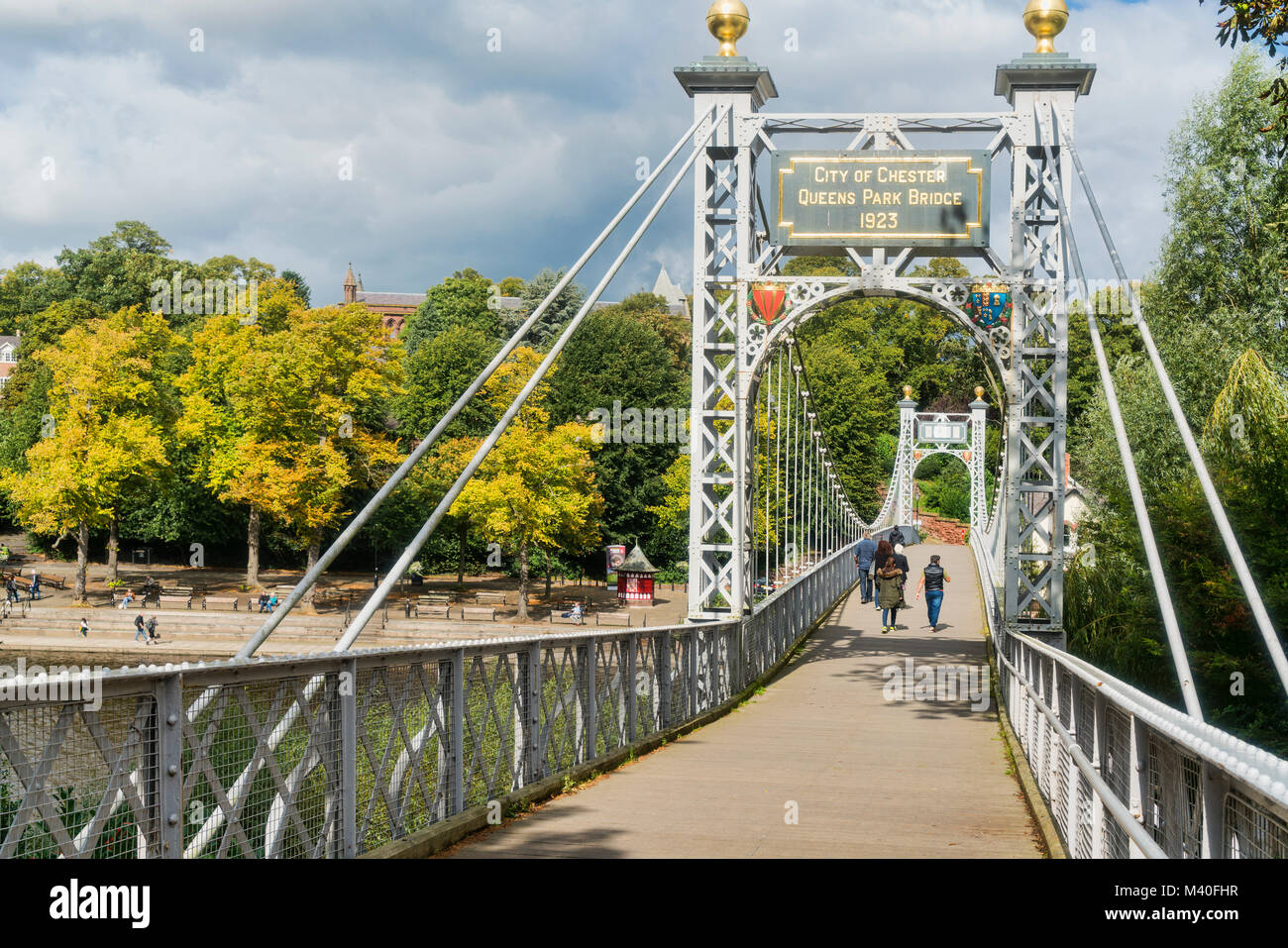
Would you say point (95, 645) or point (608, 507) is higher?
point (608, 507)

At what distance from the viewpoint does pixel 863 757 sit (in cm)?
995

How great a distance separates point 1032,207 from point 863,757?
7.02m

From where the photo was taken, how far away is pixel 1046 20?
13.9m

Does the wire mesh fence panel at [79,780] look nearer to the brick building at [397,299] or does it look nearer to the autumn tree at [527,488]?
the autumn tree at [527,488]

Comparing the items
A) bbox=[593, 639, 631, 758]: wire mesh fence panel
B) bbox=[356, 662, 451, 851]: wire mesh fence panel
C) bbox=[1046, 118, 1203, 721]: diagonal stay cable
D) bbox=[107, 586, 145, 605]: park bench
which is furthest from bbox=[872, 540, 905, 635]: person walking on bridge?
bbox=[107, 586, 145, 605]: park bench

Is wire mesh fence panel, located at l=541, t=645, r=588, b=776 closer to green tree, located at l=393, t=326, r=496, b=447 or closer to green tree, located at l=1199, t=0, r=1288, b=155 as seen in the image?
green tree, located at l=1199, t=0, r=1288, b=155

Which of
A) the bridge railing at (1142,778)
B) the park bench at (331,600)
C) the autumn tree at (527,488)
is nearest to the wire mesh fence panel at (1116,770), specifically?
the bridge railing at (1142,778)

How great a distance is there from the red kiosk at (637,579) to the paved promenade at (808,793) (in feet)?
88.9

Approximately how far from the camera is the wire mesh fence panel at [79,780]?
347cm

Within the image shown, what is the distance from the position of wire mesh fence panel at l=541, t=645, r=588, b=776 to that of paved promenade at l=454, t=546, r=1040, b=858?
28 cm

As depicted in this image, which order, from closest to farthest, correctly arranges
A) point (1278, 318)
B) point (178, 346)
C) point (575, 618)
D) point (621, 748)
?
point (621, 748) → point (1278, 318) → point (575, 618) → point (178, 346)

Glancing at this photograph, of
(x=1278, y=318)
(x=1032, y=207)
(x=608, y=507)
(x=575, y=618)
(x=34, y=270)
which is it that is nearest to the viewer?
(x=1032, y=207)
